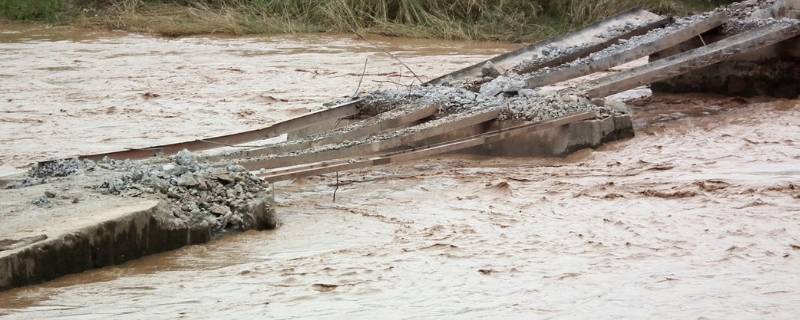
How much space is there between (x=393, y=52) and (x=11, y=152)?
5.11m

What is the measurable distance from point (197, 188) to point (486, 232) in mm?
1219

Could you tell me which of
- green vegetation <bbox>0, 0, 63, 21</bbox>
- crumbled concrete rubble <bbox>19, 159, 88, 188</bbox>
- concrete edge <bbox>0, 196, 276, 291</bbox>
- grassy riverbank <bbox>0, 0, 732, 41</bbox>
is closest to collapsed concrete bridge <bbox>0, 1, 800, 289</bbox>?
concrete edge <bbox>0, 196, 276, 291</bbox>

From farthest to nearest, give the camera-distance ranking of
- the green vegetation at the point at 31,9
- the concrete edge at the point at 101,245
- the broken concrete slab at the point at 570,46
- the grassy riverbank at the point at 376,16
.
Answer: the green vegetation at the point at 31,9 < the grassy riverbank at the point at 376,16 < the broken concrete slab at the point at 570,46 < the concrete edge at the point at 101,245

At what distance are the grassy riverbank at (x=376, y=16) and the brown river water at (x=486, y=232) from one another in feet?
14.1

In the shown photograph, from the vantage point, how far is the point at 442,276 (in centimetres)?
392

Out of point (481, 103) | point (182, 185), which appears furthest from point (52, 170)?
point (481, 103)

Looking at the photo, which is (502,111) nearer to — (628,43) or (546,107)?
(546,107)

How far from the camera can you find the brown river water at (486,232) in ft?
11.9

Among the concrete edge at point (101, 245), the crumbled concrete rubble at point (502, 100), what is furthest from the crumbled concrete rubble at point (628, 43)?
the concrete edge at point (101, 245)

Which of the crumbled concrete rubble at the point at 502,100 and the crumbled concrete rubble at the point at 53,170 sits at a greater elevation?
the crumbled concrete rubble at the point at 502,100

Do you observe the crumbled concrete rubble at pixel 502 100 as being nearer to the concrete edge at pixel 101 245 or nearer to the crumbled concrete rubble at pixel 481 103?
the crumbled concrete rubble at pixel 481 103

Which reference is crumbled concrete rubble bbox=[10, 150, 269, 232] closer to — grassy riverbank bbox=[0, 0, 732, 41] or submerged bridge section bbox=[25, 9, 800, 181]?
submerged bridge section bbox=[25, 9, 800, 181]

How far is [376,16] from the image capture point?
12.7 m

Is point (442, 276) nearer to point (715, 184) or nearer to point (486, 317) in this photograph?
point (486, 317)
